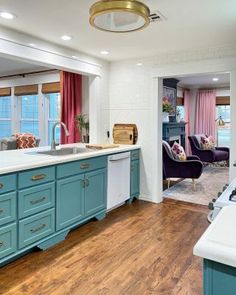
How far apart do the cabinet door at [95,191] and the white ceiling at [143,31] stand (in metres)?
1.62

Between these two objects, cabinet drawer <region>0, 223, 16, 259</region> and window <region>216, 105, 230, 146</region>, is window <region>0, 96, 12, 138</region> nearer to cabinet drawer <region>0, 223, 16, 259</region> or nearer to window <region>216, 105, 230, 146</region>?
cabinet drawer <region>0, 223, 16, 259</region>

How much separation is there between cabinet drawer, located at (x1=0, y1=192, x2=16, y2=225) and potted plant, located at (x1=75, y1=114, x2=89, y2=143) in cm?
256

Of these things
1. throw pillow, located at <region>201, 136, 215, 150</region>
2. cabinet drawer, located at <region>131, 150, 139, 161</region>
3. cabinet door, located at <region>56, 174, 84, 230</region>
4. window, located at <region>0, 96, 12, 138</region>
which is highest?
window, located at <region>0, 96, 12, 138</region>

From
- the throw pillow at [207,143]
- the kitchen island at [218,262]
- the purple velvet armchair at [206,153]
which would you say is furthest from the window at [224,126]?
the kitchen island at [218,262]

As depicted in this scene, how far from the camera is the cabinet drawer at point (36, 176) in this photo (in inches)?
99.0

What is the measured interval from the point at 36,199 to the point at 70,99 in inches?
116

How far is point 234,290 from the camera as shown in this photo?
0.87 metres

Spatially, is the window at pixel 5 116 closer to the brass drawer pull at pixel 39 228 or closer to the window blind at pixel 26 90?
the window blind at pixel 26 90

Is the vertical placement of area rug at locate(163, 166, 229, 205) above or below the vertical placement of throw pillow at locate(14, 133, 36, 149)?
below

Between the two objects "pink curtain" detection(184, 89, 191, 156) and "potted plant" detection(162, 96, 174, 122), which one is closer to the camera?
"potted plant" detection(162, 96, 174, 122)

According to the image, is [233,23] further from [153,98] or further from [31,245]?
[31,245]

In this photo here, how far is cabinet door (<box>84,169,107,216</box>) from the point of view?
335cm

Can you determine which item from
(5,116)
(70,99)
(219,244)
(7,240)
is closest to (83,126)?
(70,99)

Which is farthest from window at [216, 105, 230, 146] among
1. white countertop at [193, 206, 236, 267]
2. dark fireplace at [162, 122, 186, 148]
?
white countertop at [193, 206, 236, 267]
